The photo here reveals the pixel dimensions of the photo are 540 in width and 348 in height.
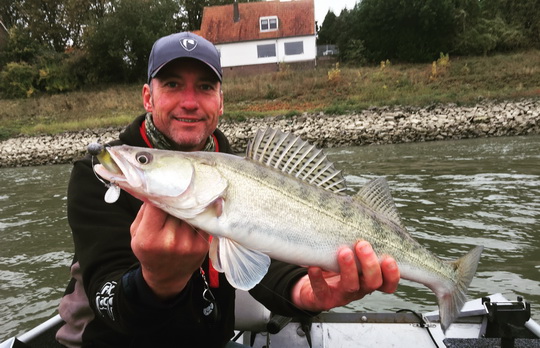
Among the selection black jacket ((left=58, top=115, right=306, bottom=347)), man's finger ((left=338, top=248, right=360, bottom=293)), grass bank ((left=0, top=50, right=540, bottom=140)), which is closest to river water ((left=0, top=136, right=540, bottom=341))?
black jacket ((left=58, top=115, right=306, bottom=347))

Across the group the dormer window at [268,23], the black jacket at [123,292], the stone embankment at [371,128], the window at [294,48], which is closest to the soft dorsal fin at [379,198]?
→ the black jacket at [123,292]

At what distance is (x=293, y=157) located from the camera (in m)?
2.31

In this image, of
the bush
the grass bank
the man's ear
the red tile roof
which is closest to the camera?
the man's ear

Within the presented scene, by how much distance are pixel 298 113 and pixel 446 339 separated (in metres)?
22.1

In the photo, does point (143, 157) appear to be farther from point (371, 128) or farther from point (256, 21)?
point (256, 21)

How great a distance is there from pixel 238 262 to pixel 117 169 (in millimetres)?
703

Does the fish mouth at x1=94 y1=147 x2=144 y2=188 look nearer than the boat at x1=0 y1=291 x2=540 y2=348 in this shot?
Yes

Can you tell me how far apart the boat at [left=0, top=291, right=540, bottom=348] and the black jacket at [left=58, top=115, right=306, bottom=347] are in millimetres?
667

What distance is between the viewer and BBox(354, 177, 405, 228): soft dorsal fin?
2.48 metres

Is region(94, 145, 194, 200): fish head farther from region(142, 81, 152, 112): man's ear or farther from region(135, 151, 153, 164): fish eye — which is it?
region(142, 81, 152, 112): man's ear

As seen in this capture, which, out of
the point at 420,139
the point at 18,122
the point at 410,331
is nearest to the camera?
the point at 410,331

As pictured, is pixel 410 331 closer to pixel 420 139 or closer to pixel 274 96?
pixel 420 139

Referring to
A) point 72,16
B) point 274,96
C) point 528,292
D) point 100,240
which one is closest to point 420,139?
point 274,96

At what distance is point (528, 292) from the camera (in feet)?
16.6
